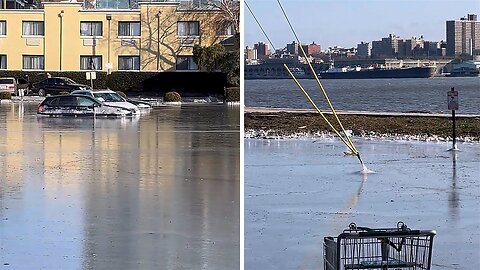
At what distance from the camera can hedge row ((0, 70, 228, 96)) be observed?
8.69 meters

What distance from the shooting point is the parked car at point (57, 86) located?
394 inches

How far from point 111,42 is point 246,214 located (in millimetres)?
6274

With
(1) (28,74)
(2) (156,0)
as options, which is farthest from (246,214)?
(1) (28,74)

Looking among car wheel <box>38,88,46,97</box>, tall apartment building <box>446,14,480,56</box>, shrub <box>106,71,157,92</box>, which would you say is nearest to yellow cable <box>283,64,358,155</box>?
tall apartment building <box>446,14,480,56</box>

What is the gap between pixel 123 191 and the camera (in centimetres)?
580

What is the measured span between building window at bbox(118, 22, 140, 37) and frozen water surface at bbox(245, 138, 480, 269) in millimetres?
5480

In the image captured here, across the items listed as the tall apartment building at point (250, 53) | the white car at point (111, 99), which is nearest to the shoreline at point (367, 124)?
the tall apartment building at point (250, 53)

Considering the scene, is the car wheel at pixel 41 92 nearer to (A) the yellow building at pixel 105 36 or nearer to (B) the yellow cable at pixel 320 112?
(A) the yellow building at pixel 105 36

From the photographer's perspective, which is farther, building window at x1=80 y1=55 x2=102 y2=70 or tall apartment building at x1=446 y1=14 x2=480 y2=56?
building window at x1=80 y1=55 x2=102 y2=70

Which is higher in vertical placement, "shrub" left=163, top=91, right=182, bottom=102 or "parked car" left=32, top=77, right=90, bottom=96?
"parked car" left=32, top=77, right=90, bottom=96

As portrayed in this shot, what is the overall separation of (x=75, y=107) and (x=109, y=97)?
73 cm

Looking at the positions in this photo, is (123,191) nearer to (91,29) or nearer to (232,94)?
(232,94)

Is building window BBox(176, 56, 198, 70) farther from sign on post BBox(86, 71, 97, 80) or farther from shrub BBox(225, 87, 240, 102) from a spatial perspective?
sign on post BBox(86, 71, 97, 80)

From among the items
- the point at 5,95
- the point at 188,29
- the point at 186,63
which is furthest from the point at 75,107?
the point at 188,29
